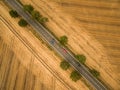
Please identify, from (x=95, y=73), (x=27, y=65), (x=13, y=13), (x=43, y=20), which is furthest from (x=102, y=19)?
(x=13, y=13)

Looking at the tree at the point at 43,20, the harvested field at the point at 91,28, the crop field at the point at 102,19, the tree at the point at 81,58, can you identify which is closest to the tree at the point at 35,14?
the tree at the point at 43,20

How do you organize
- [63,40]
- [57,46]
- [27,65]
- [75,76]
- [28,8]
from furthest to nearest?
[28,8]
[57,46]
[63,40]
[27,65]
[75,76]

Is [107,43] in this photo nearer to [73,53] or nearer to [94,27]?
[94,27]

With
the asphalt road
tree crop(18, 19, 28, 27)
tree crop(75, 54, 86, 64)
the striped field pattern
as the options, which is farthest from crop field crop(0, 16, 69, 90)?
the striped field pattern

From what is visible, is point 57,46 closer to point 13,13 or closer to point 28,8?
point 28,8

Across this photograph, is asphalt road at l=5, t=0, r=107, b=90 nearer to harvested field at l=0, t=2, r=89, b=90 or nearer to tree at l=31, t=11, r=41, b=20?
tree at l=31, t=11, r=41, b=20

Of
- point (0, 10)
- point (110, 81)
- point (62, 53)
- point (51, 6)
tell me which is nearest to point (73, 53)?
point (62, 53)
